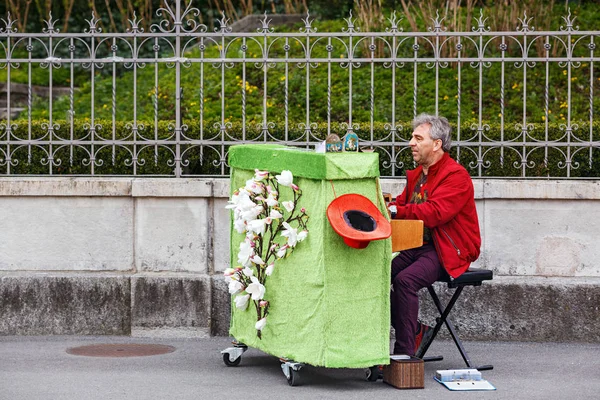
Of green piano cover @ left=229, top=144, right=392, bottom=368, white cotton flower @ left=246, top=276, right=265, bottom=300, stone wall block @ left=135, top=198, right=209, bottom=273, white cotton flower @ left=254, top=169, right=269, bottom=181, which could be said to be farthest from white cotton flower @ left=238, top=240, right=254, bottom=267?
stone wall block @ left=135, top=198, right=209, bottom=273

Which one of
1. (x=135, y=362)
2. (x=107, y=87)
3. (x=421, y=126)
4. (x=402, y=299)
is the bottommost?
(x=135, y=362)

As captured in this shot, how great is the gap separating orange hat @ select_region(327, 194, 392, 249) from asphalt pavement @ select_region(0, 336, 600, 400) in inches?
35.4

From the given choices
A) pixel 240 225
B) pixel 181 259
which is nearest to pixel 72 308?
pixel 181 259

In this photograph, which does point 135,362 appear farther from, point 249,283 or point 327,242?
point 327,242

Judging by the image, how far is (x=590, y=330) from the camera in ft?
25.0

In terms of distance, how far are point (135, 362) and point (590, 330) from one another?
3.23 m

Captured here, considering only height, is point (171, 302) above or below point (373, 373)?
above

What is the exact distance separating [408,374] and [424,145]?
1.39m

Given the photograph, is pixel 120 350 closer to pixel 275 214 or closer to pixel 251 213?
pixel 251 213

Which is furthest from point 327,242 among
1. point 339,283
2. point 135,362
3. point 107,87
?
point 107,87

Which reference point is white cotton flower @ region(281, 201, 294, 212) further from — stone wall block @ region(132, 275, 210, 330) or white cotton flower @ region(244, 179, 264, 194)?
stone wall block @ region(132, 275, 210, 330)

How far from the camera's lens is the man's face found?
6484 mm

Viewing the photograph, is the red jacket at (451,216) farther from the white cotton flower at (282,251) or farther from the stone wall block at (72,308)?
the stone wall block at (72,308)

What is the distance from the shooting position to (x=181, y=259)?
312 inches
